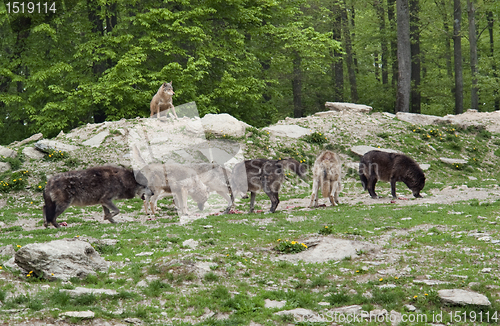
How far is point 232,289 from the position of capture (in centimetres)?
766

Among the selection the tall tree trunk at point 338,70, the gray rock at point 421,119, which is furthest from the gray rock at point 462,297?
the tall tree trunk at point 338,70

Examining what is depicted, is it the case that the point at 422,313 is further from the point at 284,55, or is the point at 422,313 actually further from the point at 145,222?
the point at 284,55

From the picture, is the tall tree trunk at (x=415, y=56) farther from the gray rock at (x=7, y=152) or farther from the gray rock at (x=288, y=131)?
the gray rock at (x=7, y=152)

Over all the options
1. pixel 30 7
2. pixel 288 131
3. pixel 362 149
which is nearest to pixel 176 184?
pixel 288 131

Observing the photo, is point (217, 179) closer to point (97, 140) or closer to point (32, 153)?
point (97, 140)

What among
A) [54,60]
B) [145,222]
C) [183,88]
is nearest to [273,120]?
[183,88]

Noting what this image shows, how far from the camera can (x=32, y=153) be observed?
18609 millimetres

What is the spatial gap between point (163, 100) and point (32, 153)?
224 inches

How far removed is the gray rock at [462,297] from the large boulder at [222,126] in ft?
50.0

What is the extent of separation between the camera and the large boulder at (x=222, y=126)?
70.1 feet

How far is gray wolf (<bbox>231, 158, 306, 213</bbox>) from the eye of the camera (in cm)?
1466

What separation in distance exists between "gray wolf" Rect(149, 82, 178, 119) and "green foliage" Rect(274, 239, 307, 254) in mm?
12130

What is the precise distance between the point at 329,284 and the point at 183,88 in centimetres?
1927

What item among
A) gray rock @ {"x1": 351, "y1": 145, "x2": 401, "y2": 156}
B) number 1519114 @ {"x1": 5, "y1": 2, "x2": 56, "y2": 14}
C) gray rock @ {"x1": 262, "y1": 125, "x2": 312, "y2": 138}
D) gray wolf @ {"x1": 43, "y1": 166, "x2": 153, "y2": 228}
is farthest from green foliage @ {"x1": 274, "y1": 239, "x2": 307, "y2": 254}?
number 1519114 @ {"x1": 5, "y1": 2, "x2": 56, "y2": 14}
